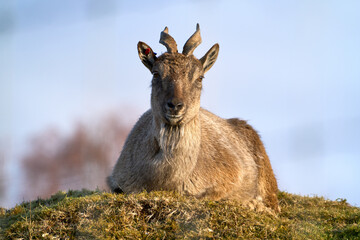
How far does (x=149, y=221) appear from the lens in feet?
22.4

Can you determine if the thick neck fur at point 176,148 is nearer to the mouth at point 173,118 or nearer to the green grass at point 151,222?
the mouth at point 173,118

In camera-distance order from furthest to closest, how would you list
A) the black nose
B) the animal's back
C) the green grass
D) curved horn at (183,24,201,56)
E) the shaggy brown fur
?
the animal's back < curved horn at (183,24,201,56) < the shaggy brown fur < the black nose < the green grass

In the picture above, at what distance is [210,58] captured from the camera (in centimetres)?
897

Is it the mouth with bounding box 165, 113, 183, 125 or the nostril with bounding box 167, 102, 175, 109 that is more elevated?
the nostril with bounding box 167, 102, 175, 109

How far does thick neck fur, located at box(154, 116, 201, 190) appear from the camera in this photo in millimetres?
7918

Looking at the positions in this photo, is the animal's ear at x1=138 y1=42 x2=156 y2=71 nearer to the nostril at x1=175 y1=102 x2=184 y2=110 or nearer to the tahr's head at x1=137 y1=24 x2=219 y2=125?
the tahr's head at x1=137 y1=24 x2=219 y2=125

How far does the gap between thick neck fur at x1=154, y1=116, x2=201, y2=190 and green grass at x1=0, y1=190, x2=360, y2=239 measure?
52 centimetres

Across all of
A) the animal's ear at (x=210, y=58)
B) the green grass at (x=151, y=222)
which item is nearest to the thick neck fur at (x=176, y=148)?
the green grass at (x=151, y=222)

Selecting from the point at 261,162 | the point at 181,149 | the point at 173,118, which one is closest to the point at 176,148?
the point at 181,149

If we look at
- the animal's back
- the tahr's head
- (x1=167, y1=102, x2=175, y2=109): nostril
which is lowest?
the animal's back

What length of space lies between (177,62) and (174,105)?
3.84 ft

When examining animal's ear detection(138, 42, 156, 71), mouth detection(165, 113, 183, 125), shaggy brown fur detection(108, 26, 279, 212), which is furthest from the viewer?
animal's ear detection(138, 42, 156, 71)

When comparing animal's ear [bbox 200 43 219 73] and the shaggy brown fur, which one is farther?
animal's ear [bbox 200 43 219 73]

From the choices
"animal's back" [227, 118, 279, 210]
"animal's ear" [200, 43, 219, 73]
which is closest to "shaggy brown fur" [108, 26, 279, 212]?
"animal's ear" [200, 43, 219, 73]
